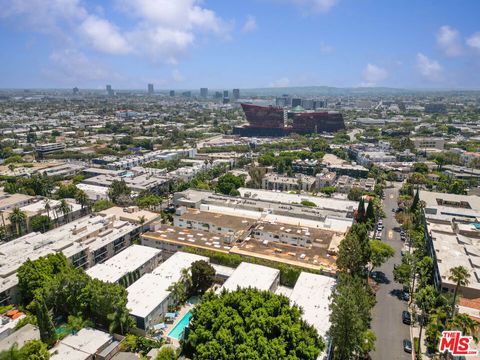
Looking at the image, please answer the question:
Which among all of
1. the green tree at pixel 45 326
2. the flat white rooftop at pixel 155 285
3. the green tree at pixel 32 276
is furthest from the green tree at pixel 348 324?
the green tree at pixel 32 276

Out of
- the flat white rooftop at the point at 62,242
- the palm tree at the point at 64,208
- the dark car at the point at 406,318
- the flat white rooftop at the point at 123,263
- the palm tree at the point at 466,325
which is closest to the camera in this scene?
the palm tree at the point at 466,325

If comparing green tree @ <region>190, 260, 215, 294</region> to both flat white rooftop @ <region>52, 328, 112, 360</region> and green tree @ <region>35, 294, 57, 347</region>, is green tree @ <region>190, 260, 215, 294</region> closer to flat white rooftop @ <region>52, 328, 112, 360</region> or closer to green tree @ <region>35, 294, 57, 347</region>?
flat white rooftop @ <region>52, 328, 112, 360</region>

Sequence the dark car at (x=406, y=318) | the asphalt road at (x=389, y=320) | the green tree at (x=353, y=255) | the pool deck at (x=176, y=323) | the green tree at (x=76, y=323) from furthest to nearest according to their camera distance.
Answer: the green tree at (x=353, y=255)
the dark car at (x=406, y=318)
the pool deck at (x=176, y=323)
the green tree at (x=76, y=323)
the asphalt road at (x=389, y=320)

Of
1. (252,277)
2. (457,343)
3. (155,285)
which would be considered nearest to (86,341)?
(155,285)

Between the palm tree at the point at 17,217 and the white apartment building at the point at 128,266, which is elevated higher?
the palm tree at the point at 17,217

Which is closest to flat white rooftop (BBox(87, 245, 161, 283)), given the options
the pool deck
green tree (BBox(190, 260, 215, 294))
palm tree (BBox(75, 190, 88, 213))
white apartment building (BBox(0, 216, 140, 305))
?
white apartment building (BBox(0, 216, 140, 305))

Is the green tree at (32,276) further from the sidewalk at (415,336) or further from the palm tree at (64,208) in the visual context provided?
the sidewalk at (415,336)

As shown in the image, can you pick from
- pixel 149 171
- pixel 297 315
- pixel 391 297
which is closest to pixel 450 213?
pixel 391 297
